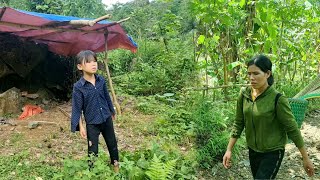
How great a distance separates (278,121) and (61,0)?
12.8 m

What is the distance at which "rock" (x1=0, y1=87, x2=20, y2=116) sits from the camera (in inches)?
267

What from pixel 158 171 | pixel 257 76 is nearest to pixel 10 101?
pixel 158 171

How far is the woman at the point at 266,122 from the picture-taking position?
233cm

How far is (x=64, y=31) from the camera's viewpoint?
19.7 ft

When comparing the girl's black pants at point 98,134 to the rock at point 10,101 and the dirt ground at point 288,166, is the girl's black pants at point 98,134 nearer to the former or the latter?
the dirt ground at point 288,166

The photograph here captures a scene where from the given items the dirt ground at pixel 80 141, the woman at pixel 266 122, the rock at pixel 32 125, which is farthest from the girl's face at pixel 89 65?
the rock at pixel 32 125

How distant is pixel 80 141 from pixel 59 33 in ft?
8.81

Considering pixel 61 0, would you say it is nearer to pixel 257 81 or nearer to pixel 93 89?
pixel 93 89

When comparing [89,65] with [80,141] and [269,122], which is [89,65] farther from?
[80,141]

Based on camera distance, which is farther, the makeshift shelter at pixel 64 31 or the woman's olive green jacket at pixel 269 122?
the makeshift shelter at pixel 64 31

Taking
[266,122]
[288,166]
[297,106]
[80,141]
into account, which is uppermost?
[266,122]

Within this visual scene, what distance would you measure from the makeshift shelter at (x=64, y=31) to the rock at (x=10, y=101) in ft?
4.13

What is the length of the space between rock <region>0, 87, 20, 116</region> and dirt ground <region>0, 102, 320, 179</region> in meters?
0.83

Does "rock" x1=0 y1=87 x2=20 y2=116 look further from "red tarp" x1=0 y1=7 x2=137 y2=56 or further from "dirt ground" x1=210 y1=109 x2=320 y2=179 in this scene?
"dirt ground" x1=210 y1=109 x2=320 y2=179
